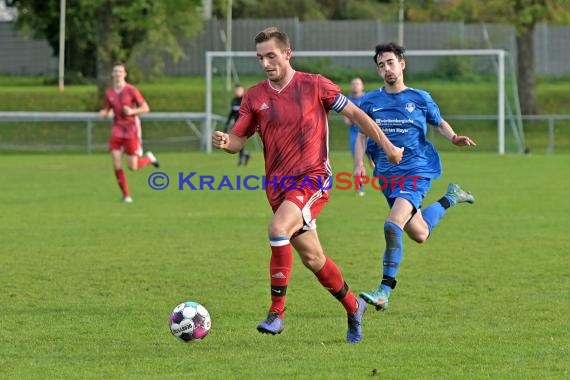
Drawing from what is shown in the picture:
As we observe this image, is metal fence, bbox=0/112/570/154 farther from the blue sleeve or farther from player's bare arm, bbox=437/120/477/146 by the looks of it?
the blue sleeve

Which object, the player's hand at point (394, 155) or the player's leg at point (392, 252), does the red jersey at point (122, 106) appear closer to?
the player's leg at point (392, 252)

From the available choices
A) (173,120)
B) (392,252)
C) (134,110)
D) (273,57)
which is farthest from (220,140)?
(173,120)

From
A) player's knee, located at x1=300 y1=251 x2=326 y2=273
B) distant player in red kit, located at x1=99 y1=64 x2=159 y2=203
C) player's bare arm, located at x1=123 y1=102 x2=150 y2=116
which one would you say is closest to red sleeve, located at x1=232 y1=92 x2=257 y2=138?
player's knee, located at x1=300 y1=251 x2=326 y2=273

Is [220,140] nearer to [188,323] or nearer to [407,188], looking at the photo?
[188,323]

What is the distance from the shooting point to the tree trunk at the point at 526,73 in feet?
131

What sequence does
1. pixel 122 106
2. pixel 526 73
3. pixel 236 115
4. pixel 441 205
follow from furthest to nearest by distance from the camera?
pixel 526 73 < pixel 236 115 < pixel 122 106 < pixel 441 205

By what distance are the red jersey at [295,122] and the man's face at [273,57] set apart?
0.15 m

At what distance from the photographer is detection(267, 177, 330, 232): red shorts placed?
752 cm

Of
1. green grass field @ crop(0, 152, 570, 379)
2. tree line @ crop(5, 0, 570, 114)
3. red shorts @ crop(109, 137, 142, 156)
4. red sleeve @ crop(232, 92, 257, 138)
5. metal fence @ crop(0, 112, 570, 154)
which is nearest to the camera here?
green grass field @ crop(0, 152, 570, 379)

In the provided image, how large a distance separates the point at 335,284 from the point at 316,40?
48.0m

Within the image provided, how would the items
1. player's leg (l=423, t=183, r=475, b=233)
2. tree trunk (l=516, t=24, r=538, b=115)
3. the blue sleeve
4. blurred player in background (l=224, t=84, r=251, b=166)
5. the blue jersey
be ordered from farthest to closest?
tree trunk (l=516, t=24, r=538, b=115)
blurred player in background (l=224, t=84, r=251, b=166)
player's leg (l=423, t=183, r=475, b=233)
the blue sleeve
the blue jersey

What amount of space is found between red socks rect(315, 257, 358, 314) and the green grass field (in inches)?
8.8

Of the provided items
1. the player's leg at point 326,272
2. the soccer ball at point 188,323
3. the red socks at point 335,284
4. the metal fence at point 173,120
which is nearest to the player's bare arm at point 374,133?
the player's leg at point 326,272

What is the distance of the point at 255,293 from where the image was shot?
9578mm
